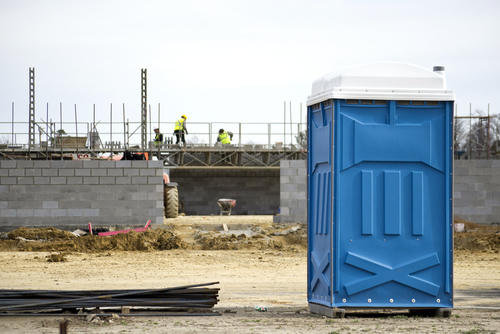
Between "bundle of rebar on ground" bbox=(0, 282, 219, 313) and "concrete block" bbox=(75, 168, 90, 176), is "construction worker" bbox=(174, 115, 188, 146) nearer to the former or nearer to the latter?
"concrete block" bbox=(75, 168, 90, 176)

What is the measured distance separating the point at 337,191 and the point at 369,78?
121 centimetres

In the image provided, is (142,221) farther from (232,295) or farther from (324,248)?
(324,248)

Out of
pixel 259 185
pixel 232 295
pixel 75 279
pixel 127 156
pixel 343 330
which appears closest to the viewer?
pixel 343 330

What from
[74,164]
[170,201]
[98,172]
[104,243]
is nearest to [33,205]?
[74,164]

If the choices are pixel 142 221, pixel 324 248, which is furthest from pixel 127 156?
pixel 324 248

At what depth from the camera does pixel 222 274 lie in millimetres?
10875

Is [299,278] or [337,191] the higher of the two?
[337,191]

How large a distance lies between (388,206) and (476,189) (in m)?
10.3

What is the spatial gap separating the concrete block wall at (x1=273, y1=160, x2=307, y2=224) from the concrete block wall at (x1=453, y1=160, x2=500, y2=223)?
12.4 ft

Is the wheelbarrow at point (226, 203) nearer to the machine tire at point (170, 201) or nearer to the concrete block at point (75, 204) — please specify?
the machine tire at point (170, 201)

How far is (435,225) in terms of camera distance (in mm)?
6461

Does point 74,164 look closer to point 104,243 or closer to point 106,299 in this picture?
point 104,243

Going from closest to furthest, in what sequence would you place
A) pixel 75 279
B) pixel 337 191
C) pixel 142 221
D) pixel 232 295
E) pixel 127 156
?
pixel 337 191, pixel 232 295, pixel 75 279, pixel 142 221, pixel 127 156

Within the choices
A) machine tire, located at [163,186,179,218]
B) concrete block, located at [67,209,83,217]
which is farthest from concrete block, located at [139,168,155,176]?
machine tire, located at [163,186,179,218]
